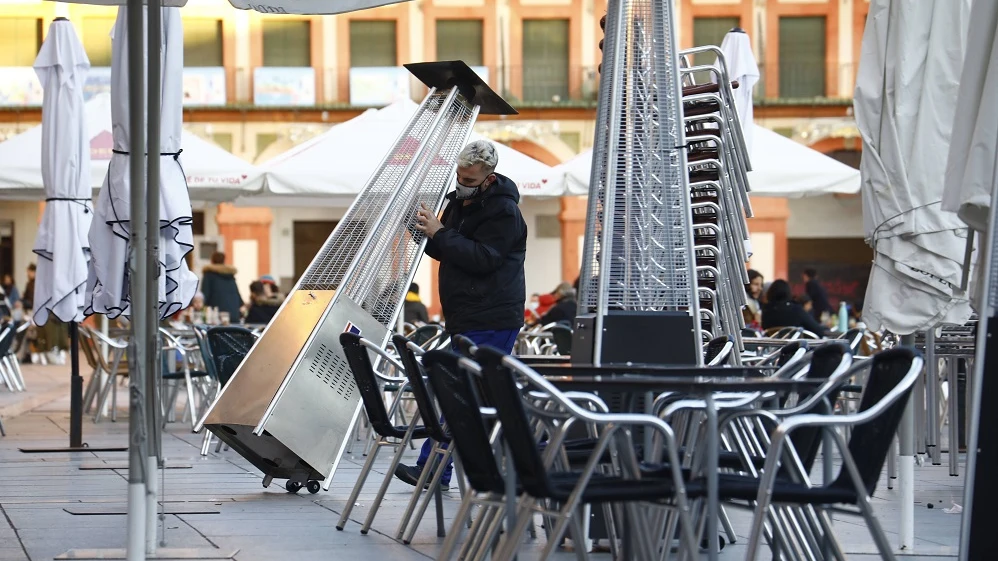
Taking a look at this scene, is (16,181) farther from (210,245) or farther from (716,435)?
(210,245)

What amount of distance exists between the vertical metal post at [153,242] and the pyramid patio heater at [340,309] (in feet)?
6.12

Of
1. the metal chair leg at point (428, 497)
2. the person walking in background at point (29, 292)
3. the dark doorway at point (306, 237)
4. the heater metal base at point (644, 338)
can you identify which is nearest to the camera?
the heater metal base at point (644, 338)

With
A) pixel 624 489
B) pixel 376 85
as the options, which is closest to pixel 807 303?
pixel 376 85

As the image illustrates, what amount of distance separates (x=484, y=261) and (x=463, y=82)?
2.01 meters

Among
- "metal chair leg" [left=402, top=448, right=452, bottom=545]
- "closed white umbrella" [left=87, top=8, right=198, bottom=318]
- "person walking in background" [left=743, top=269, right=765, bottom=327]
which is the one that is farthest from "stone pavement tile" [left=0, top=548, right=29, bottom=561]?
"person walking in background" [left=743, top=269, right=765, bottom=327]

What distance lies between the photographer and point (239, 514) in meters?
7.26

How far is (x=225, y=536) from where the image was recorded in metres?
6.50

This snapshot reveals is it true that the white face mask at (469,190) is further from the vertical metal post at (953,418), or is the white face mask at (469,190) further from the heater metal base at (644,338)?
the vertical metal post at (953,418)

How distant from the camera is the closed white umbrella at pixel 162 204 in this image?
7285 millimetres

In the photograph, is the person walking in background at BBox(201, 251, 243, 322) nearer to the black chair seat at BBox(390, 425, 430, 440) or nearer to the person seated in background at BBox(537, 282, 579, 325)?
the person seated in background at BBox(537, 282, 579, 325)

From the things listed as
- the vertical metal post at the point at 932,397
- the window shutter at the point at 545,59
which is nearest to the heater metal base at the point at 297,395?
the vertical metal post at the point at 932,397

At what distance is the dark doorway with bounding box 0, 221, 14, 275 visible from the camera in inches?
1359

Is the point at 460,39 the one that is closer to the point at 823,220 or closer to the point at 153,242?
the point at 823,220

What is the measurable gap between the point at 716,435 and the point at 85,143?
7.23 m
